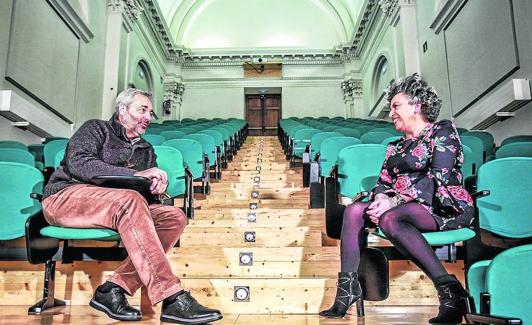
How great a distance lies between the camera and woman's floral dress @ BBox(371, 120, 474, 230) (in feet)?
5.20

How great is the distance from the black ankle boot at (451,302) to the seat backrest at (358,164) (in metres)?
1.17

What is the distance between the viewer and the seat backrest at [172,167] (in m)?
2.58

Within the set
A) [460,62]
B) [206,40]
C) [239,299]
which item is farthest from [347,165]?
[206,40]

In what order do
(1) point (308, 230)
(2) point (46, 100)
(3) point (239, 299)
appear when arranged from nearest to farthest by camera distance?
(3) point (239, 299) → (1) point (308, 230) → (2) point (46, 100)

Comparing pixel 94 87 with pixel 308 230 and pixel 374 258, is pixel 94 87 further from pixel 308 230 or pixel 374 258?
pixel 374 258

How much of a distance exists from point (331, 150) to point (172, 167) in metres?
1.38

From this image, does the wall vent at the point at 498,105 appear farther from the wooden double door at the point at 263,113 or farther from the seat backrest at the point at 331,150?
the wooden double door at the point at 263,113

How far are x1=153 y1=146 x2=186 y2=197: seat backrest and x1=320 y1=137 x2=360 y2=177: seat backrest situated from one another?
4.09 ft

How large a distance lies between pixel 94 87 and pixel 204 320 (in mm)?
6630

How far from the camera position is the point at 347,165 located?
8.45 feet

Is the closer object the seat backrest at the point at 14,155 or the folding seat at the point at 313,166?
the seat backrest at the point at 14,155

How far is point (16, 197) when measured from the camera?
1883mm

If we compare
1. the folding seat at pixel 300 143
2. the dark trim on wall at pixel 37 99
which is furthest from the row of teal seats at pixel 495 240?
the dark trim on wall at pixel 37 99

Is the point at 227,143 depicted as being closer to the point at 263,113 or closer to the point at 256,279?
the point at 256,279
